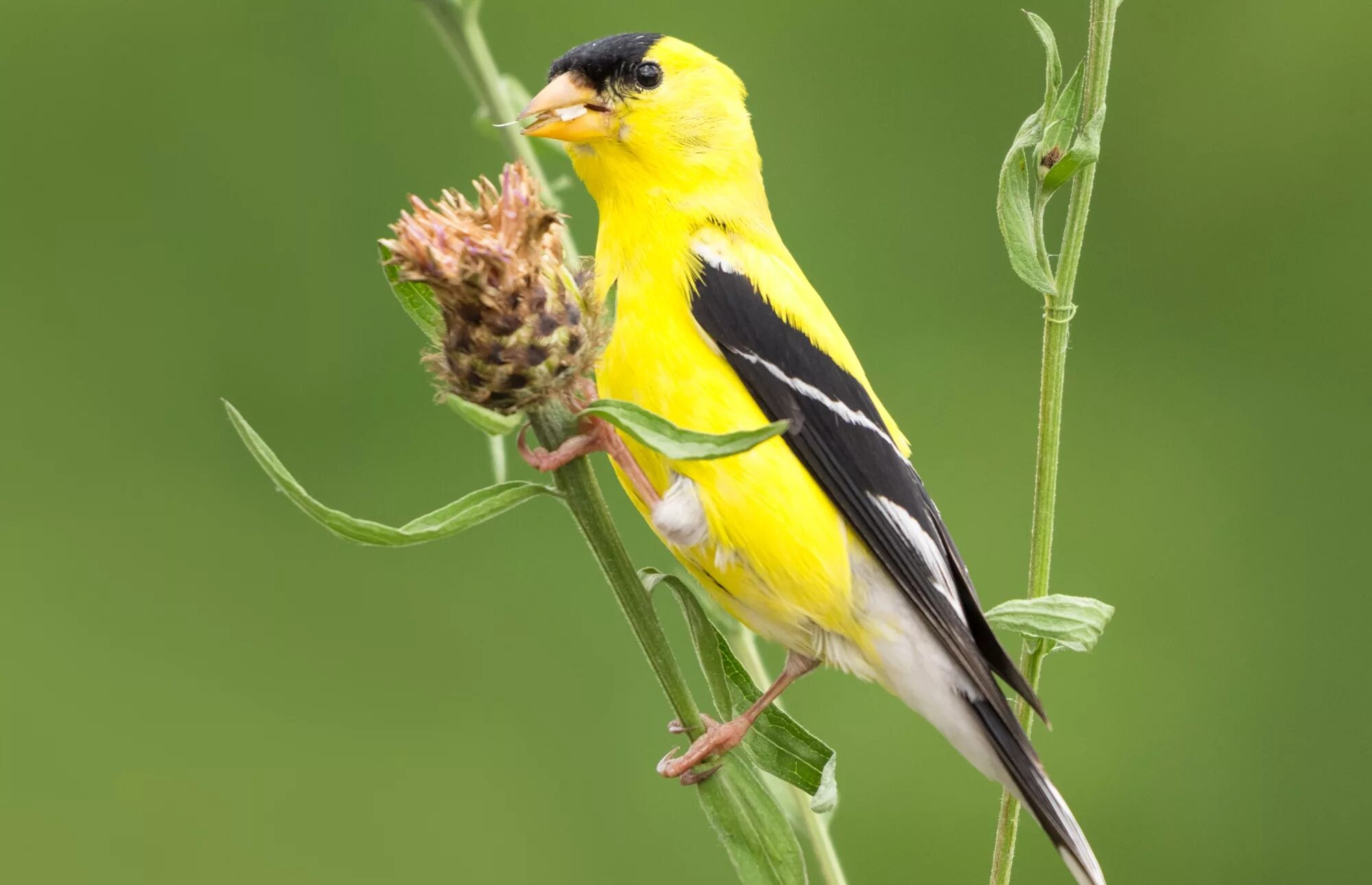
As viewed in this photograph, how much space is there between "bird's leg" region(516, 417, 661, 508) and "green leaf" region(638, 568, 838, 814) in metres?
0.11

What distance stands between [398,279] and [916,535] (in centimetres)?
58

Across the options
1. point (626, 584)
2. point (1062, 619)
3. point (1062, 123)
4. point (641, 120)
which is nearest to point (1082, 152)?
point (1062, 123)

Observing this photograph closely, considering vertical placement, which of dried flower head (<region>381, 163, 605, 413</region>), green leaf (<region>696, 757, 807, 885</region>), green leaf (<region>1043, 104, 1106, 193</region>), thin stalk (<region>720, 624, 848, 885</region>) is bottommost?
thin stalk (<region>720, 624, 848, 885</region>)

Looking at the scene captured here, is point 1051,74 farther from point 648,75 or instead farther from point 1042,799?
point 1042,799

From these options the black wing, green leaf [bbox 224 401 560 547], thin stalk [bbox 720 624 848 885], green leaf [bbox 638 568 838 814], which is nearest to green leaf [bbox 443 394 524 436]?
green leaf [bbox 224 401 560 547]

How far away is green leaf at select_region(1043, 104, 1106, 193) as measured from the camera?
890mm

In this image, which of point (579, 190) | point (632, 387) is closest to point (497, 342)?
point (632, 387)

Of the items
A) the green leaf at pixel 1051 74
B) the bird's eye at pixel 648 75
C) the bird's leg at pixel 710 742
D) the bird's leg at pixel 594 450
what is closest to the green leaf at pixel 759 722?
the bird's leg at pixel 710 742

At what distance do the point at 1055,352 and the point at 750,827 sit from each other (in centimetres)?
40

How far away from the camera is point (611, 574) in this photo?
0.82m

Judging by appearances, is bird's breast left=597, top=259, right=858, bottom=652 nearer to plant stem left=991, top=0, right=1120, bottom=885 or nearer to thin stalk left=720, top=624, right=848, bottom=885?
thin stalk left=720, top=624, right=848, bottom=885

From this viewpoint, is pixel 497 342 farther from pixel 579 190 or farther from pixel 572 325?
pixel 579 190

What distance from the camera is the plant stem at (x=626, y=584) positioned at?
2.67ft

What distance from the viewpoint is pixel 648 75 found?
1.33 m
